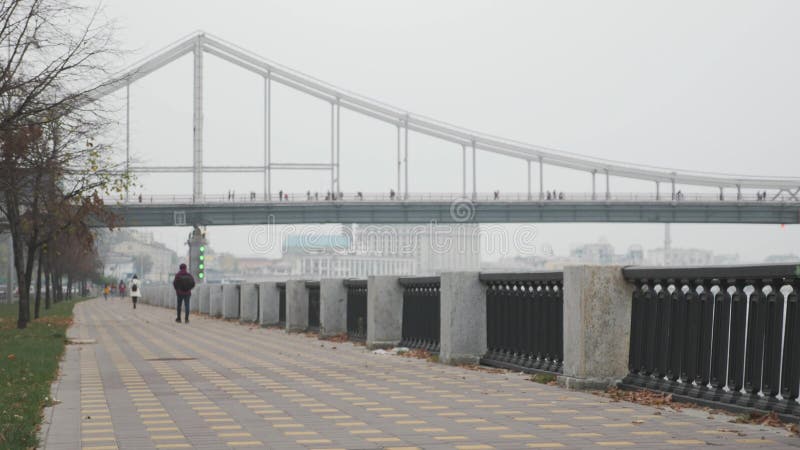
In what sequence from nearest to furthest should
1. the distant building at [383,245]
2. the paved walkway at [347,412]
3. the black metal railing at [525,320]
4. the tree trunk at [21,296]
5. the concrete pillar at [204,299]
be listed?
the paved walkway at [347,412] → the black metal railing at [525,320] → the tree trunk at [21,296] → the concrete pillar at [204,299] → the distant building at [383,245]

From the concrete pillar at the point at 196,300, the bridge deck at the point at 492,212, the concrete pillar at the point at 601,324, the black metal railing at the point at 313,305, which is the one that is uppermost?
the bridge deck at the point at 492,212

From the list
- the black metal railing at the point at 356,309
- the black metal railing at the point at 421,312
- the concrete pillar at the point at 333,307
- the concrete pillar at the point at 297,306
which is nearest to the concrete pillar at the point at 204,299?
the concrete pillar at the point at 297,306

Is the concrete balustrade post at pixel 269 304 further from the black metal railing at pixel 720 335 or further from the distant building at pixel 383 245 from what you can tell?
the distant building at pixel 383 245

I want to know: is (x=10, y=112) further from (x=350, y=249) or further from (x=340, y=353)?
(x=350, y=249)

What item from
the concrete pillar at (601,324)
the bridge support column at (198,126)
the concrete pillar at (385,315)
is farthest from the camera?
the bridge support column at (198,126)

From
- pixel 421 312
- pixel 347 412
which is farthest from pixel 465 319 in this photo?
pixel 347 412

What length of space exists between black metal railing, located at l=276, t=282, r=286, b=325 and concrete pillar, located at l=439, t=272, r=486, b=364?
14.3 m

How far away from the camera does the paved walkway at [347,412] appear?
7.48 meters

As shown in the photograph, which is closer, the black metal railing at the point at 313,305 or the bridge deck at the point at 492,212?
the black metal railing at the point at 313,305

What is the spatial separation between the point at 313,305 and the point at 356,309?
12.3ft

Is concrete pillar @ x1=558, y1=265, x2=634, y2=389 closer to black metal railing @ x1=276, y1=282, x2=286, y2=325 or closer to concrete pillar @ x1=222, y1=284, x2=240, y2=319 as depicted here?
black metal railing @ x1=276, y1=282, x2=286, y2=325

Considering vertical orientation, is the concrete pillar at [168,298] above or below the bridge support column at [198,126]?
below

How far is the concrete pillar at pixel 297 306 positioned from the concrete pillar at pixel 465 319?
10857 millimetres

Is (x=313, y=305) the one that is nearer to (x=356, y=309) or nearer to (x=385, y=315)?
(x=356, y=309)
